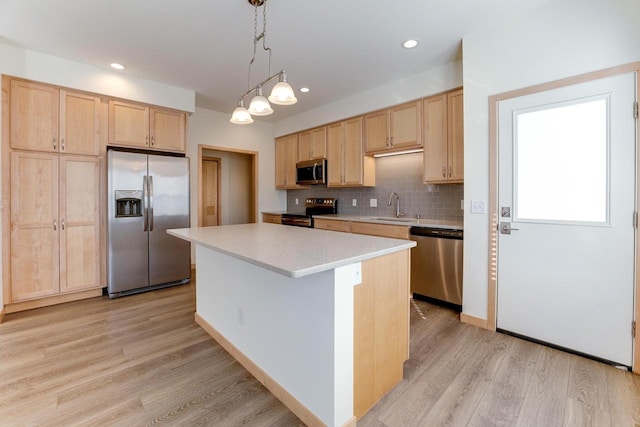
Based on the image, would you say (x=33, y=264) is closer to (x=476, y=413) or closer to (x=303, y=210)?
(x=303, y=210)

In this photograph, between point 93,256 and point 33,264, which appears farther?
point 93,256

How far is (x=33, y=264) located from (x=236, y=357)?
258 centimetres

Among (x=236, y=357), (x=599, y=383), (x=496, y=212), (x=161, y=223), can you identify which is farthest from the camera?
(x=161, y=223)

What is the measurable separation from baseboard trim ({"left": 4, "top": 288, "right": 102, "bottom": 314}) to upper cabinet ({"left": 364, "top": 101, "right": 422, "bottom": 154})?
3.85 m

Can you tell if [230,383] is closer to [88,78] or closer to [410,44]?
[410,44]

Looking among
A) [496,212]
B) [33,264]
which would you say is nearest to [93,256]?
[33,264]

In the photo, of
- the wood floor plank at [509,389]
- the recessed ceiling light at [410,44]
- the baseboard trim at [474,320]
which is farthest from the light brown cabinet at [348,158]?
the wood floor plank at [509,389]

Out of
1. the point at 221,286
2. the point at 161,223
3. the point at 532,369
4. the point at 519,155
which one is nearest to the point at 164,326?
the point at 221,286

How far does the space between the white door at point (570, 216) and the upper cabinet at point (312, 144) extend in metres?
2.67

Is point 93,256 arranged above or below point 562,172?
below

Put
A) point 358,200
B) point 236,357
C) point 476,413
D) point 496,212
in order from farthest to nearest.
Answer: point 358,200, point 496,212, point 236,357, point 476,413

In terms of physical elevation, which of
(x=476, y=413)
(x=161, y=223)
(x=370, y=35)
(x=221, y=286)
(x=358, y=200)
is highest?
(x=370, y=35)

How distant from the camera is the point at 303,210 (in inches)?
217

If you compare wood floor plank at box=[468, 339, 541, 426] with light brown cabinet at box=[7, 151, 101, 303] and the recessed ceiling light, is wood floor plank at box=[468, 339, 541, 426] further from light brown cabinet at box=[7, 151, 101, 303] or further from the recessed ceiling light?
light brown cabinet at box=[7, 151, 101, 303]
